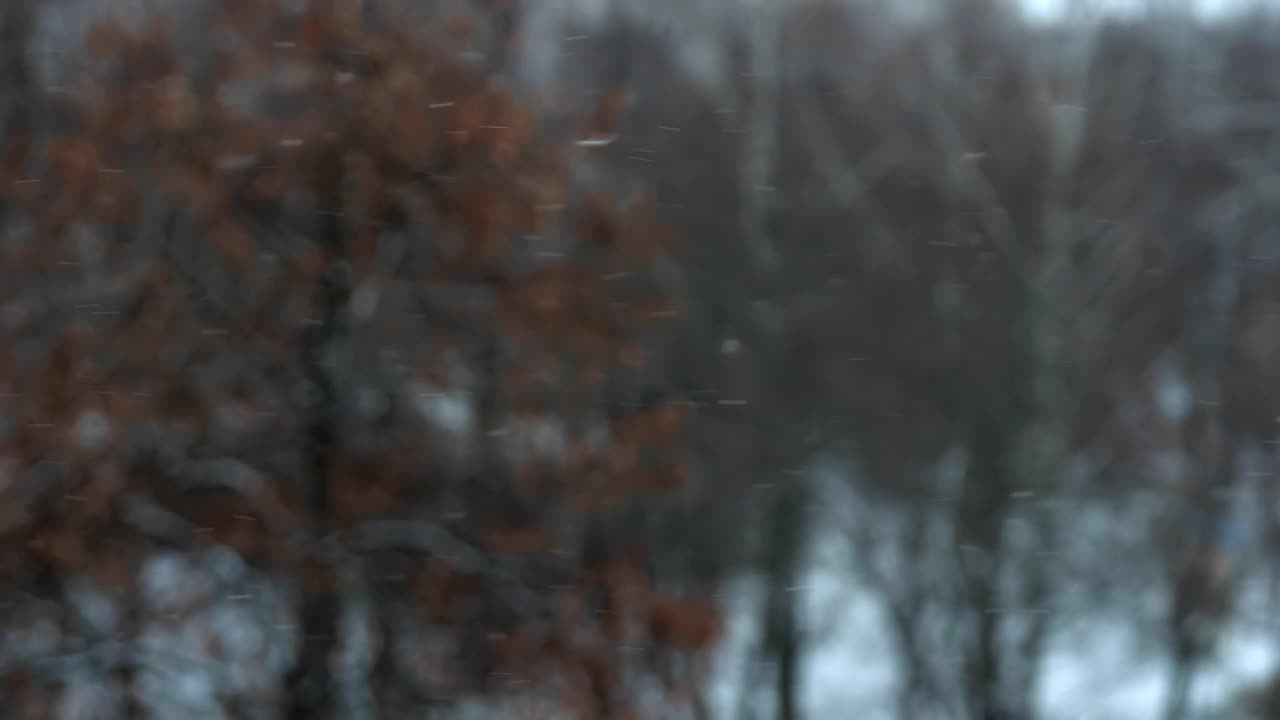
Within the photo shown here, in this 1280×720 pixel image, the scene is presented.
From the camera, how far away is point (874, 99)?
32.4 ft

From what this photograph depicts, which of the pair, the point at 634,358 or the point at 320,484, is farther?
the point at 634,358

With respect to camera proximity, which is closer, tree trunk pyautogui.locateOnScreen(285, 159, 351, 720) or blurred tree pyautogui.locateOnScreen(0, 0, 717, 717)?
blurred tree pyautogui.locateOnScreen(0, 0, 717, 717)

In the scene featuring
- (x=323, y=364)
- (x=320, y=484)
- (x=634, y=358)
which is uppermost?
(x=323, y=364)

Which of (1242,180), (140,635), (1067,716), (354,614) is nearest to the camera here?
(140,635)

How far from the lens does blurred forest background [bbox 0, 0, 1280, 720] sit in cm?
538

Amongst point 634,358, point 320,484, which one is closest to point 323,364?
point 320,484

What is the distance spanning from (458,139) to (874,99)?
4830 millimetres

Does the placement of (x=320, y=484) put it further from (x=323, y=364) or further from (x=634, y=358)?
(x=634, y=358)

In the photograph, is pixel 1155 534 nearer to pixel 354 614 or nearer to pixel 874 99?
pixel 874 99

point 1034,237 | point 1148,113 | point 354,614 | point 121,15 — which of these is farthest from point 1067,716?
point 121,15

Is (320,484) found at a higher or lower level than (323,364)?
lower

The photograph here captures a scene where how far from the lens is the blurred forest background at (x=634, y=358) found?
212 inches

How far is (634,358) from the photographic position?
6.18 metres

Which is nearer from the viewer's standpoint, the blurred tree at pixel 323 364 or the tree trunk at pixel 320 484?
the blurred tree at pixel 323 364
